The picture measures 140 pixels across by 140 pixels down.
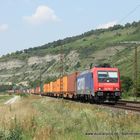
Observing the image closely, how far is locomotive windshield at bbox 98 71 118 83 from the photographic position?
148ft

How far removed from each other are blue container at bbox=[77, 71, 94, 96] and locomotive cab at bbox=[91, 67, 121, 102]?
0.92m

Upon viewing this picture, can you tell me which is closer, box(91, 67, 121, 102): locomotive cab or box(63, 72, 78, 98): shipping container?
box(91, 67, 121, 102): locomotive cab

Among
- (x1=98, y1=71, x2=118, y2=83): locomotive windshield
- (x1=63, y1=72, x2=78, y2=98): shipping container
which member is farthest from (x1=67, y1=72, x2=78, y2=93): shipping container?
(x1=98, y1=71, x2=118, y2=83): locomotive windshield

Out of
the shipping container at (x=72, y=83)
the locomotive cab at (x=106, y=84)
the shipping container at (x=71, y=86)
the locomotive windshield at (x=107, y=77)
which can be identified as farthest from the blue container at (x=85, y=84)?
the shipping container at (x=71, y=86)

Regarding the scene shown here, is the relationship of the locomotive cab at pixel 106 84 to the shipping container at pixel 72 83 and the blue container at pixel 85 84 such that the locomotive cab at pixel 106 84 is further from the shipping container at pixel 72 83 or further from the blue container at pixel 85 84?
the shipping container at pixel 72 83

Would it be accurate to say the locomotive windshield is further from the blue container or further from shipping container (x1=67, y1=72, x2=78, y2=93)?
shipping container (x1=67, y1=72, x2=78, y2=93)

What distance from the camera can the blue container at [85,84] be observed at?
4644 centimetres

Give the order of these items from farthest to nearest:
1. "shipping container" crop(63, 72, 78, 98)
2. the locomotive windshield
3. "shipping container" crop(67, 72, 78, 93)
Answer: "shipping container" crop(63, 72, 78, 98)
"shipping container" crop(67, 72, 78, 93)
the locomotive windshield

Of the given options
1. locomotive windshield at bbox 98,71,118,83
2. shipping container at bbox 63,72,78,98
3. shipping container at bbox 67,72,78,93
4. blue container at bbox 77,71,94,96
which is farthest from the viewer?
shipping container at bbox 63,72,78,98

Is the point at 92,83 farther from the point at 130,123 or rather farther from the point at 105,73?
the point at 130,123

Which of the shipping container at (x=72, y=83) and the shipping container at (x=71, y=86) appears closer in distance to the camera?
the shipping container at (x=72, y=83)

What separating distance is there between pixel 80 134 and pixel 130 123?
3.91 meters

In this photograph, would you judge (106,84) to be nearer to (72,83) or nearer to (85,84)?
(85,84)

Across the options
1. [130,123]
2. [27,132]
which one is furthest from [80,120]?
[27,132]
